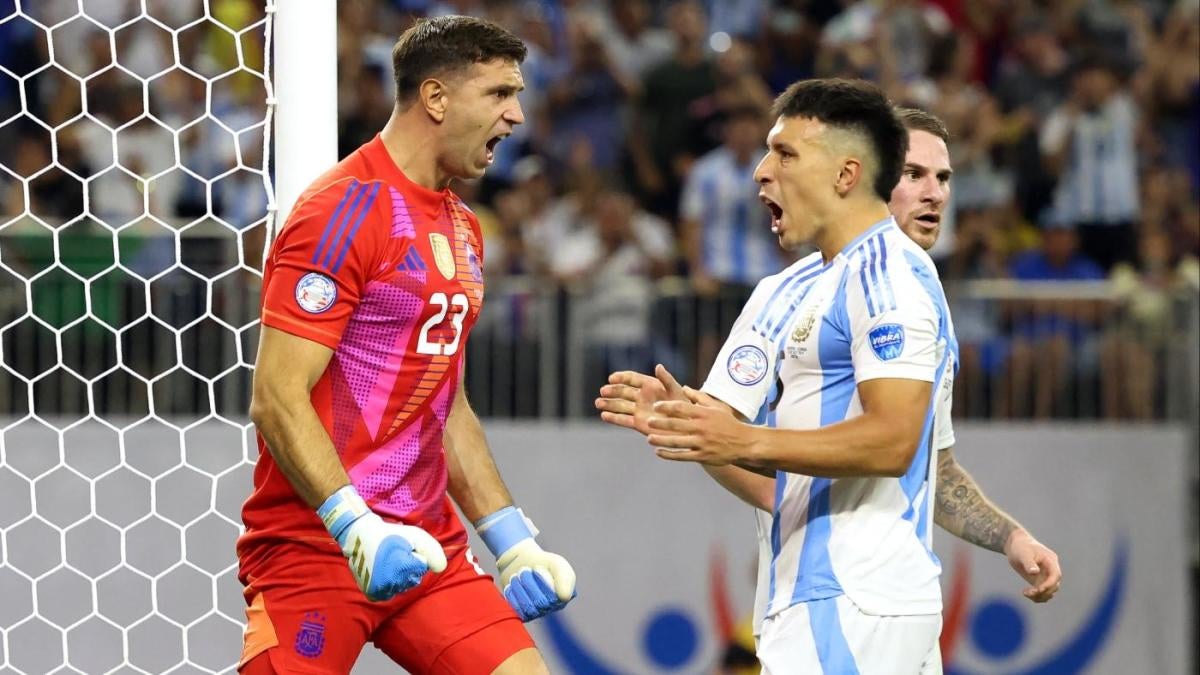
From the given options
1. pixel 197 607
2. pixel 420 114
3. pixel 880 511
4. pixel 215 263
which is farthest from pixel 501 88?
pixel 197 607

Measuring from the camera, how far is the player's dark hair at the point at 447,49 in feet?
14.0

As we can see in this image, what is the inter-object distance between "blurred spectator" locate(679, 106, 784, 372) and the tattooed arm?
13.8 feet

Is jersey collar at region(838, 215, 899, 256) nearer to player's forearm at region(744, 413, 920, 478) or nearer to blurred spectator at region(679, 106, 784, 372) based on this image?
player's forearm at region(744, 413, 920, 478)

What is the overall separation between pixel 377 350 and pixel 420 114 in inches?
22.7

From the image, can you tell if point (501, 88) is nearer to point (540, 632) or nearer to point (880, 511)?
point (880, 511)

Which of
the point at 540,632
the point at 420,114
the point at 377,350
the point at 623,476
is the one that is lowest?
the point at 540,632

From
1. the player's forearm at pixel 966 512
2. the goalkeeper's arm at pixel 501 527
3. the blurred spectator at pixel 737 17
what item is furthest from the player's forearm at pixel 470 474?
the blurred spectator at pixel 737 17

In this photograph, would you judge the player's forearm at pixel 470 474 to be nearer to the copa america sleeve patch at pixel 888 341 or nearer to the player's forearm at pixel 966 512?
the player's forearm at pixel 966 512

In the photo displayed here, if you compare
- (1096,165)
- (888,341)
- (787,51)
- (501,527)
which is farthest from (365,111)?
(888,341)

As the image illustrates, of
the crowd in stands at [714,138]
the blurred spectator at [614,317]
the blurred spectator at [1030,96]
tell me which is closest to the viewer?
the blurred spectator at [614,317]

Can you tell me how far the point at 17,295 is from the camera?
315 inches

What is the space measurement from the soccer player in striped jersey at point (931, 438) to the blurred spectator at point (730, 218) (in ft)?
13.3

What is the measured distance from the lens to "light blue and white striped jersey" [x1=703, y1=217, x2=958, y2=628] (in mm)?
3789

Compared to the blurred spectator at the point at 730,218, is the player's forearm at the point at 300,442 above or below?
below
